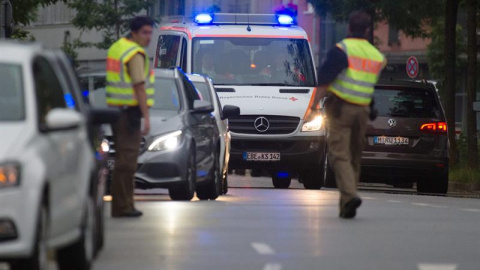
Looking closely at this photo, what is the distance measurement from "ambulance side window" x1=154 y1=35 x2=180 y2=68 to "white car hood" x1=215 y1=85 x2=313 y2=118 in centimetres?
143

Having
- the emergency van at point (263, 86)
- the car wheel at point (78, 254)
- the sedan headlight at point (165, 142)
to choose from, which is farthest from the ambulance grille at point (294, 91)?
the car wheel at point (78, 254)

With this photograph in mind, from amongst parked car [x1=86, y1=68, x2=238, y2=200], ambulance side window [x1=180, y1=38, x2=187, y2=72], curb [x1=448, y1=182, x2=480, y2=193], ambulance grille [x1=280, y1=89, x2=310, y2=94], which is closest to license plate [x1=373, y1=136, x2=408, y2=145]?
ambulance grille [x1=280, y1=89, x2=310, y2=94]

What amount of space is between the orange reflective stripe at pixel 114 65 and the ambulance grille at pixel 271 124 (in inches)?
365

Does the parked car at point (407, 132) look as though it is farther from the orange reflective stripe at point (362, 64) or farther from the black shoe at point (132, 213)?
the black shoe at point (132, 213)

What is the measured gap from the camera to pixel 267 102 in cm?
2353

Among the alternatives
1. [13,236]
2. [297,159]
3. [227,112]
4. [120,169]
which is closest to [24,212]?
[13,236]

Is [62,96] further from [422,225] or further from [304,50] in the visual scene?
[304,50]

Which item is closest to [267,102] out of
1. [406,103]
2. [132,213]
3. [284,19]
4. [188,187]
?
[406,103]

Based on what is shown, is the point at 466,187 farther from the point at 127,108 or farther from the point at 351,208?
the point at 127,108

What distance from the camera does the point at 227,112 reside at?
21250 millimetres

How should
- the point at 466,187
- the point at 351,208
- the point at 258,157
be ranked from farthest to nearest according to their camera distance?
the point at 466,187
the point at 258,157
the point at 351,208

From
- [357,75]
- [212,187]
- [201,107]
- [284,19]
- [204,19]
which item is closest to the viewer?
[357,75]

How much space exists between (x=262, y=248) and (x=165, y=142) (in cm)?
607

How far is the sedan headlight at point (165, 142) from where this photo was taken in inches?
690
